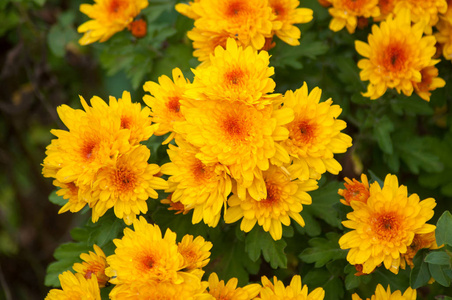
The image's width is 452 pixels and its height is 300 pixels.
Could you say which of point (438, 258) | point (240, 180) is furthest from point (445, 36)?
point (240, 180)

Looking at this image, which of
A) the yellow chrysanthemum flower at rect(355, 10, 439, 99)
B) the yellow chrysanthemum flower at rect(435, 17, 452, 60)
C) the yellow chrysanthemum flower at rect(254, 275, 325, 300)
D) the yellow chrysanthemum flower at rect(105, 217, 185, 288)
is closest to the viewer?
the yellow chrysanthemum flower at rect(105, 217, 185, 288)

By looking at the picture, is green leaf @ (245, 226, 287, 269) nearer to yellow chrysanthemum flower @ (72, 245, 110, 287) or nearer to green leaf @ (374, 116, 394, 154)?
yellow chrysanthemum flower @ (72, 245, 110, 287)

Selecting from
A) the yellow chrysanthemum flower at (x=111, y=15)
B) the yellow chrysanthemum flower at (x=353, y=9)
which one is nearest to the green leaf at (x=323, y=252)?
the yellow chrysanthemum flower at (x=353, y=9)

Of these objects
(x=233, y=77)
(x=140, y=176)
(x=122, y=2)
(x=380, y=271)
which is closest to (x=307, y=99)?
(x=233, y=77)

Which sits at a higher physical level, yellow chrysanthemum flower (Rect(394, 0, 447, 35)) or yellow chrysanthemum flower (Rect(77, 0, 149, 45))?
yellow chrysanthemum flower (Rect(77, 0, 149, 45))

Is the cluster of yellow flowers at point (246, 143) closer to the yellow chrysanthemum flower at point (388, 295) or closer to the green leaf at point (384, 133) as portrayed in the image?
the yellow chrysanthemum flower at point (388, 295)

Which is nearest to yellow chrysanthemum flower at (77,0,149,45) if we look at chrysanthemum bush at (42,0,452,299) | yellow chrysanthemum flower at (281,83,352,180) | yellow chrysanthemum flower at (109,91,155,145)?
chrysanthemum bush at (42,0,452,299)

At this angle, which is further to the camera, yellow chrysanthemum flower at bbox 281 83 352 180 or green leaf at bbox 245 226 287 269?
green leaf at bbox 245 226 287 269
